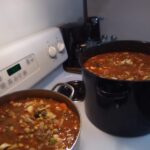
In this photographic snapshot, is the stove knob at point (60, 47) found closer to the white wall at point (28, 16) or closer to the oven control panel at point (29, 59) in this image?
the oven control panel at point (29, 59)

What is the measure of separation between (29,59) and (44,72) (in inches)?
4.0

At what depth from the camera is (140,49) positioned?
891 millimetres

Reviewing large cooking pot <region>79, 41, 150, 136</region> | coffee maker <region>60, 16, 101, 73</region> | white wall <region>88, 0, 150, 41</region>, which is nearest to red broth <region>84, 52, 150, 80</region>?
large cooking pot <region>79, 41, 150, 136</region>

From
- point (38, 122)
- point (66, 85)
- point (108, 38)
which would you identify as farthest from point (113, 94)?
point (108, 38)

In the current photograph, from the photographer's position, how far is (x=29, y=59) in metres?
0.85

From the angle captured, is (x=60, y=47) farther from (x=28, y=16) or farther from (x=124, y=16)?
(x=124, y=16)

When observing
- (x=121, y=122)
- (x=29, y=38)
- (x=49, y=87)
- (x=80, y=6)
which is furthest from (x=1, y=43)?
(x=80, y=6)

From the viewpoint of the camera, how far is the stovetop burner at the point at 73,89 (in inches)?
34.6

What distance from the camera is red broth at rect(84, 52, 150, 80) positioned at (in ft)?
2.47

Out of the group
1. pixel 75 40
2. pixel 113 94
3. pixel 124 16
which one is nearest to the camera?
pixel 113 94

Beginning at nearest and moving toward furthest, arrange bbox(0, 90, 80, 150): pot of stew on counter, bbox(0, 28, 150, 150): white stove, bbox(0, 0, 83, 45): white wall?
bbox(0, 90, 80, 150): pot of stew on counter < bbox(0, 28, 150, 150): white stove < bbox(0, 0, 83, 45): white wall

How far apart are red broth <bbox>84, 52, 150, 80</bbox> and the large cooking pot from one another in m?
0.11

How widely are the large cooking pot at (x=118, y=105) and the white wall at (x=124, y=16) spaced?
684mm

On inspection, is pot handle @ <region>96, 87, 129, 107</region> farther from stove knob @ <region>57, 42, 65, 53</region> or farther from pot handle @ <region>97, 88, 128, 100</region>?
stove knob @ <region>57, 42, 65, 53</region>
